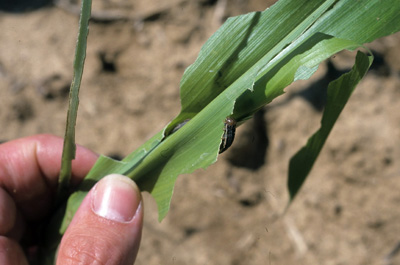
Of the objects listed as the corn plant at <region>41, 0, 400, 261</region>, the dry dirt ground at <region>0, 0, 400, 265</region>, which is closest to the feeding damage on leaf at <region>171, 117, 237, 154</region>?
the corn plant at <region>41, 0, 400, 261</region>

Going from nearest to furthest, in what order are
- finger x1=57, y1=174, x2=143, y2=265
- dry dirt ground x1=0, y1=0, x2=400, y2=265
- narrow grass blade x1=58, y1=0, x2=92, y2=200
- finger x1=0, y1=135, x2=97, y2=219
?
narrow grass blade x1=58, y1=0, x2=92, y2=200 → finger x1=57, y1=174, x2=143, y2=265 → finger x1=0, y1=135, x2=97, y2=219 → dry dirt ground x1=0, y1=0, x2=400, y2=265

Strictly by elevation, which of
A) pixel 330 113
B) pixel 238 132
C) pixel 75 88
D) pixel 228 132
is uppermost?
pixel 75 88

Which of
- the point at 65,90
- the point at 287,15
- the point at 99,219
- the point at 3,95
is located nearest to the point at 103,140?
the point at 65,90

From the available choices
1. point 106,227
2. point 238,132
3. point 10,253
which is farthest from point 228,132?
point 238,132

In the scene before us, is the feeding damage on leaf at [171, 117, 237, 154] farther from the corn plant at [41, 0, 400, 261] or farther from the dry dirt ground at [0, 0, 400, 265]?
the dry dirt ground at [0, 0, 400, 265]

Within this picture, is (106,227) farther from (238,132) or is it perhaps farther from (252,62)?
(238,132)

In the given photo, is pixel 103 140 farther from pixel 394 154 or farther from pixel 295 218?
pixel 394 154

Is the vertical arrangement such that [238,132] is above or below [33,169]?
below
